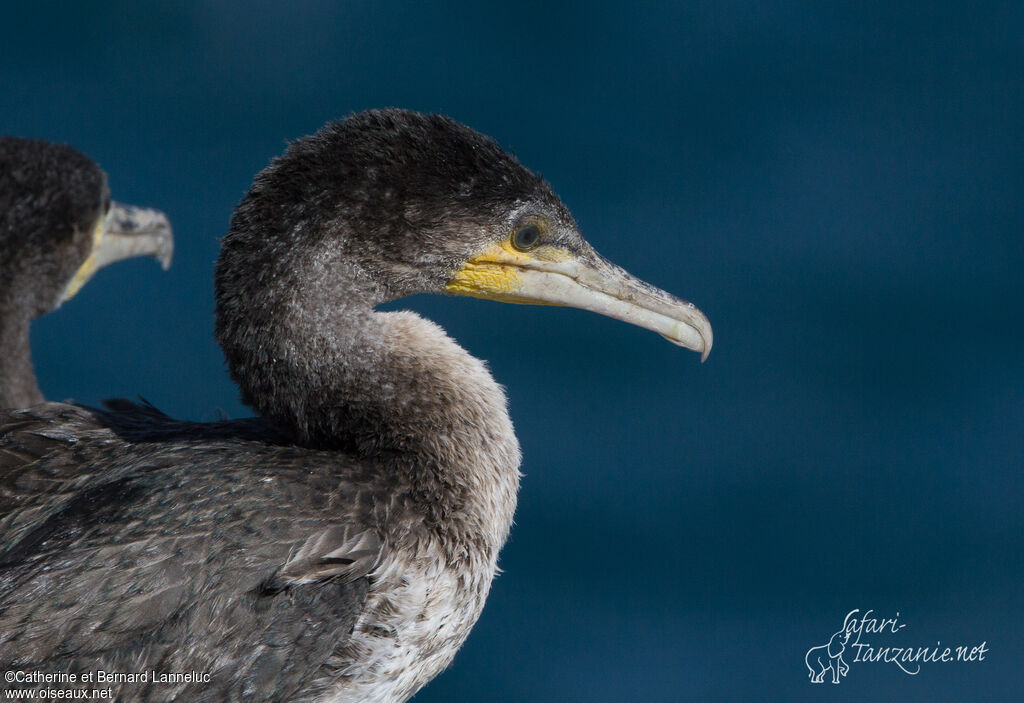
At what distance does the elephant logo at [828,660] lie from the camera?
22.9 ft

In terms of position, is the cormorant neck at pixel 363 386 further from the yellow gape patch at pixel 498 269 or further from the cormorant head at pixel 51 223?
the cormorant head at pixel 51 223

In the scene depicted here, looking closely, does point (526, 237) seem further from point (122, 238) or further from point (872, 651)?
point (872, 651)

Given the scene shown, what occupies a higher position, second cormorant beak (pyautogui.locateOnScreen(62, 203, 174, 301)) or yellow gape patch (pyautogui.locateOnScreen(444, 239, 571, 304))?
second cormorant beak (pyautogui.locateOnScreen(62, 203, 174, 301))

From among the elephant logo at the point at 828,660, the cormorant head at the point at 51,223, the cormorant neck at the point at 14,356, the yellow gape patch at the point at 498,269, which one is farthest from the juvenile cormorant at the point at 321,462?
the elephant logo at the point at 828,660

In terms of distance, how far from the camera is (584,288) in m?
4.64


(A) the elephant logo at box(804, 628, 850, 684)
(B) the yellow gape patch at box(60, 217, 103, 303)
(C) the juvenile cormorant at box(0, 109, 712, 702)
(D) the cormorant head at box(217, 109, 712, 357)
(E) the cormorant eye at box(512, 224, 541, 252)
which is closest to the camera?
(C) the juvenile cormorant at box(0, 109, 712, 702)

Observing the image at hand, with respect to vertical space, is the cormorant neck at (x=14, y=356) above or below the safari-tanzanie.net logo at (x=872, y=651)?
below

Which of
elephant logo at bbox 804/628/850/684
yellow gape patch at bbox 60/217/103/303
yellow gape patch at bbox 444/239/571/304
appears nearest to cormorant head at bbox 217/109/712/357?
yellow gape patch at bbox 444/239/571/304

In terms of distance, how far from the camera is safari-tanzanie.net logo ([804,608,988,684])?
23.0 feet

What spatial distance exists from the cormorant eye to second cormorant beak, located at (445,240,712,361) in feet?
0.08

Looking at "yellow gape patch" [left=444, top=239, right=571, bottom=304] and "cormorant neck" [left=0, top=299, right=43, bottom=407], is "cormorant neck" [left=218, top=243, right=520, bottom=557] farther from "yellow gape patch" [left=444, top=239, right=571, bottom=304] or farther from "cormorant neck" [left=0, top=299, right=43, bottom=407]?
"cormorant neck" [left=0, top=299, right=43, bottom=407]

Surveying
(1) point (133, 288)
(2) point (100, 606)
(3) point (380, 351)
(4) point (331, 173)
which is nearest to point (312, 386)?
(3) point (380, 351)

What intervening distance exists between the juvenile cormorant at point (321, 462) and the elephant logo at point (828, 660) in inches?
116

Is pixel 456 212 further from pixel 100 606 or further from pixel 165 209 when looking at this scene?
pixel 165 209
